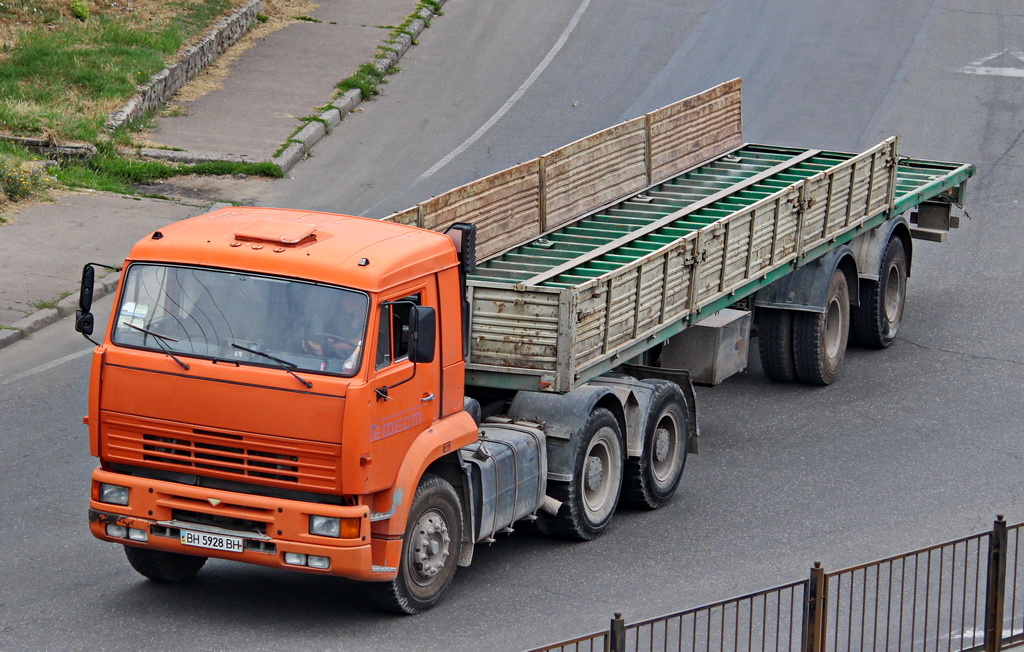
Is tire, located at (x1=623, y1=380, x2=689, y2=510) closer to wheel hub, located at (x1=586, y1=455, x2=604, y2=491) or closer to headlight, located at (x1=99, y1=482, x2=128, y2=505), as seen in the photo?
wheel hub, located at (x1=586, y1=455, x2=604, y2=491)

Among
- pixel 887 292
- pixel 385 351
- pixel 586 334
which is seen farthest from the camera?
pixel 887 292

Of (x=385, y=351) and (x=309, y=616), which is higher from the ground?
(x=385, y=351)

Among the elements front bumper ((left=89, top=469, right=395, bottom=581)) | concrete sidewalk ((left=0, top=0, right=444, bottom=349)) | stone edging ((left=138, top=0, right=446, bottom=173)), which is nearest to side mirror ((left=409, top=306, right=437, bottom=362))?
front bumper ((left=89, top=469, right=395, bottom=581))

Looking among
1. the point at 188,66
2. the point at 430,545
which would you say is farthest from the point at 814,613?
the point at 188,66

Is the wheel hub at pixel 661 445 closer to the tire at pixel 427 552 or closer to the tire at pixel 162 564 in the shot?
the tire at pixel 427 552

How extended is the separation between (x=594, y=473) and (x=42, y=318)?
6.88m

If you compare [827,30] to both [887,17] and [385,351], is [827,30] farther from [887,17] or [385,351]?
[385,351]

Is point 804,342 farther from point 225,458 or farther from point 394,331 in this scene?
point 225,458

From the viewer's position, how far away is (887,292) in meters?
16.2

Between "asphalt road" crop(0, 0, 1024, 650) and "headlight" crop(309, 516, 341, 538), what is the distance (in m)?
0.74

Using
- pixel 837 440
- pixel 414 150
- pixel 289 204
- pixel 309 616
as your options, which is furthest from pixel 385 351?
pixel 414 150

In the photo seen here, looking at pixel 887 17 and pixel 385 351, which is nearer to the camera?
pixel 385 351

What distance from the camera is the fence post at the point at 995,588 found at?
27.3ft

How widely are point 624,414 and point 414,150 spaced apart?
418 inches
